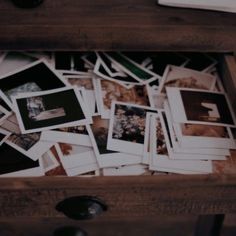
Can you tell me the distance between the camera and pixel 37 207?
2.56ft

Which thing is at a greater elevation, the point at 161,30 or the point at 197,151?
the point at 161,30

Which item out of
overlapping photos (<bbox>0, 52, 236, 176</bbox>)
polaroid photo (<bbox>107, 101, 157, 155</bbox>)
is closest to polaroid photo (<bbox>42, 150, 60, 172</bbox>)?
overlapping photos (<bbox>0, 52, 236, 176</bbox>)

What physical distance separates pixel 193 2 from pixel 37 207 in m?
0.60

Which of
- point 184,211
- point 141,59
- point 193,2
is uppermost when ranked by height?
point 193,2

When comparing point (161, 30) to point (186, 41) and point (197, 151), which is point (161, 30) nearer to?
point (186, 41)

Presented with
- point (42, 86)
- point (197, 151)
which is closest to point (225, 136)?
point (197, 151)

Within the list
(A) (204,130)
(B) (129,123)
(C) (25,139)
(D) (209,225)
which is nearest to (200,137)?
(A) (204,130)

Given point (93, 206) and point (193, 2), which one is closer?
point (93, 206)

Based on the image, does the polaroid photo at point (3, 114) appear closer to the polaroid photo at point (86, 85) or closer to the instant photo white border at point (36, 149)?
the instant photo white border at point (36, 149)

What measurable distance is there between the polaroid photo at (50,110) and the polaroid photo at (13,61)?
0.10 meters

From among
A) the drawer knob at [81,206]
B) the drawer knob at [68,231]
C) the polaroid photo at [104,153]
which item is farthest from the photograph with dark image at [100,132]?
the drawer knob at [68,231]

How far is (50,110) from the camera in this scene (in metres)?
0.91

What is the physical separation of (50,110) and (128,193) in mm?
271

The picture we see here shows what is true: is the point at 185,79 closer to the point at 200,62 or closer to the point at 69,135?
the point at 200,62
